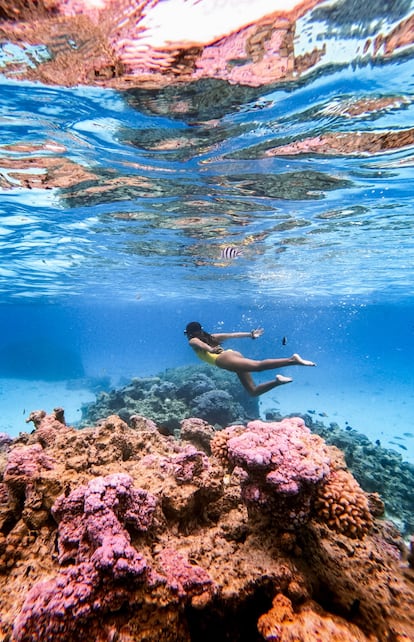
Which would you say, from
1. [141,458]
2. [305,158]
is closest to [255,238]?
[305,158]

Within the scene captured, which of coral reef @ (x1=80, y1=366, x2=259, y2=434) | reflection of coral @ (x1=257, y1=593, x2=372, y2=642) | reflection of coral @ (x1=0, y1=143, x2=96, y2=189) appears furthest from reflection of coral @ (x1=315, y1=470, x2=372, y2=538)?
reflection of coral @ (x1=0, y1=143, x2=96, y2=189)

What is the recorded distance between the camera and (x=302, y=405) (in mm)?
39750

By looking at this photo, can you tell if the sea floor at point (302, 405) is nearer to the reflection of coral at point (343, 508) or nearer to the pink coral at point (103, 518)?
the reflection of coral at point (343, 508)

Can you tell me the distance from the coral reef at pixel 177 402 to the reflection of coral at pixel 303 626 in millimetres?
9753

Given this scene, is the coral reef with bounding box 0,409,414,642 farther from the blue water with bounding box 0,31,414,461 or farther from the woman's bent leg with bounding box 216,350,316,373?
the blue water with bounding box 0,31,414,461

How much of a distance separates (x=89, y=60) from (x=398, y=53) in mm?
6068

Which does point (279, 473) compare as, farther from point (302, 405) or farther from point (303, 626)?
point (302, 405)

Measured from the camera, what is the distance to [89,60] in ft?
20.6

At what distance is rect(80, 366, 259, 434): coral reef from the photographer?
1533cm

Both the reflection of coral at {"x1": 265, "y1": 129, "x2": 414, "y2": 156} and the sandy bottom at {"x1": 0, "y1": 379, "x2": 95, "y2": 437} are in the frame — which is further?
the sandy bottom at {"x1": 0, "y1": 379, "x2": 95, "y2": 437}

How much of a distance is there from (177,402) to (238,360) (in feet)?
27.1

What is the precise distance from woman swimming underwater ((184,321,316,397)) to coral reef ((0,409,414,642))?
2995 mm

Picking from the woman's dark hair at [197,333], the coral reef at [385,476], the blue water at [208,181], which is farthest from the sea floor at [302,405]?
the woman's dark hair at [197,333]

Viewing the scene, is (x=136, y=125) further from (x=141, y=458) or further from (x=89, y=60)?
(x=141, y=458)
